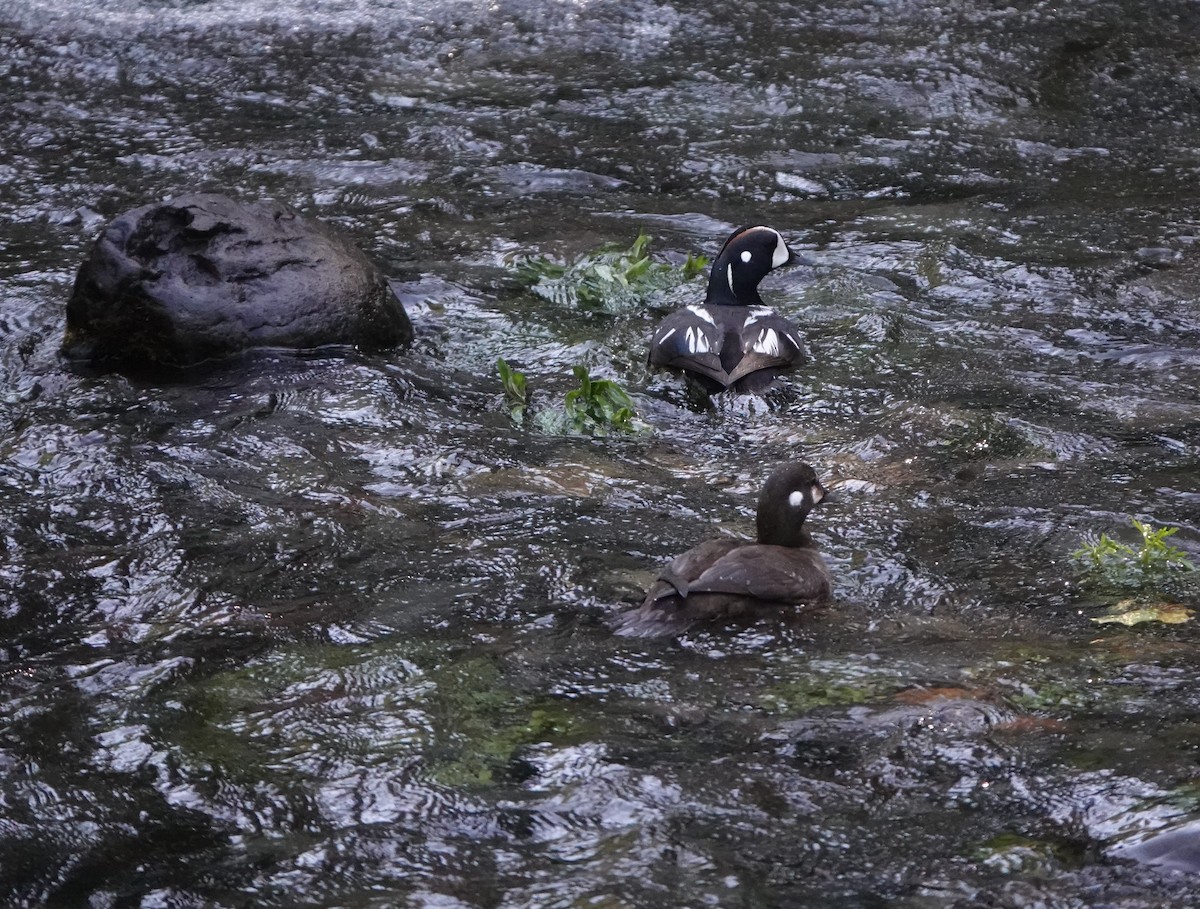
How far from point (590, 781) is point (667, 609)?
99cm

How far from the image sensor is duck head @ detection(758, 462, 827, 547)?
5273 mm

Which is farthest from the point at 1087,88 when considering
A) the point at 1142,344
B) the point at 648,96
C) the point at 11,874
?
the point at 11,874

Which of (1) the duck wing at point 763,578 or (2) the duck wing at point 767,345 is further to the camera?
(2) the duck wing at point 767,345

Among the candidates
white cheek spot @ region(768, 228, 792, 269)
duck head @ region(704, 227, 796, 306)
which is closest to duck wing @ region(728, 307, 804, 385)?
duck head @ region(704, 227, 796, 306)

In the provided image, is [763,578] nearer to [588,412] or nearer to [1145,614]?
[1145,614]

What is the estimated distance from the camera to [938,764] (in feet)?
12.8

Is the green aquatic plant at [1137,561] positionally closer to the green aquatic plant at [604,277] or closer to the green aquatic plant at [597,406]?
the green aquatic plant at [597,406]

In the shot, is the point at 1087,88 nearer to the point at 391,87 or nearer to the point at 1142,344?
the point at 1142,344

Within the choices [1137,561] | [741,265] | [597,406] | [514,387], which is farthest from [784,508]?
[741,265]

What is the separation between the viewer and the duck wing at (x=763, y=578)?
4.84m

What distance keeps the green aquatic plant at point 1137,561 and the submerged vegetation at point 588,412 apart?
7.72 ft

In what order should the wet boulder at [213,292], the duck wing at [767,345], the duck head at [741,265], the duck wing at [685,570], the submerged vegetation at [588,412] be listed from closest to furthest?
the duck wing at [685,570], the submerged vegetation at [588,412], the duck wing at [767,345], the wet boulder at [213,292], the duck head at [741,265]

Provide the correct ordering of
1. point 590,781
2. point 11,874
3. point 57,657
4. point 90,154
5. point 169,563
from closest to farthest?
point 11,874 → point 590,781 → point 57,657 → point 169,563 → point 90,154

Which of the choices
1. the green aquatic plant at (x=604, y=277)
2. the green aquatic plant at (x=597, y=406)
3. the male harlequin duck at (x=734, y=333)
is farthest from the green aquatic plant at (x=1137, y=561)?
the green aquatic plant at (x=604, y=277)
